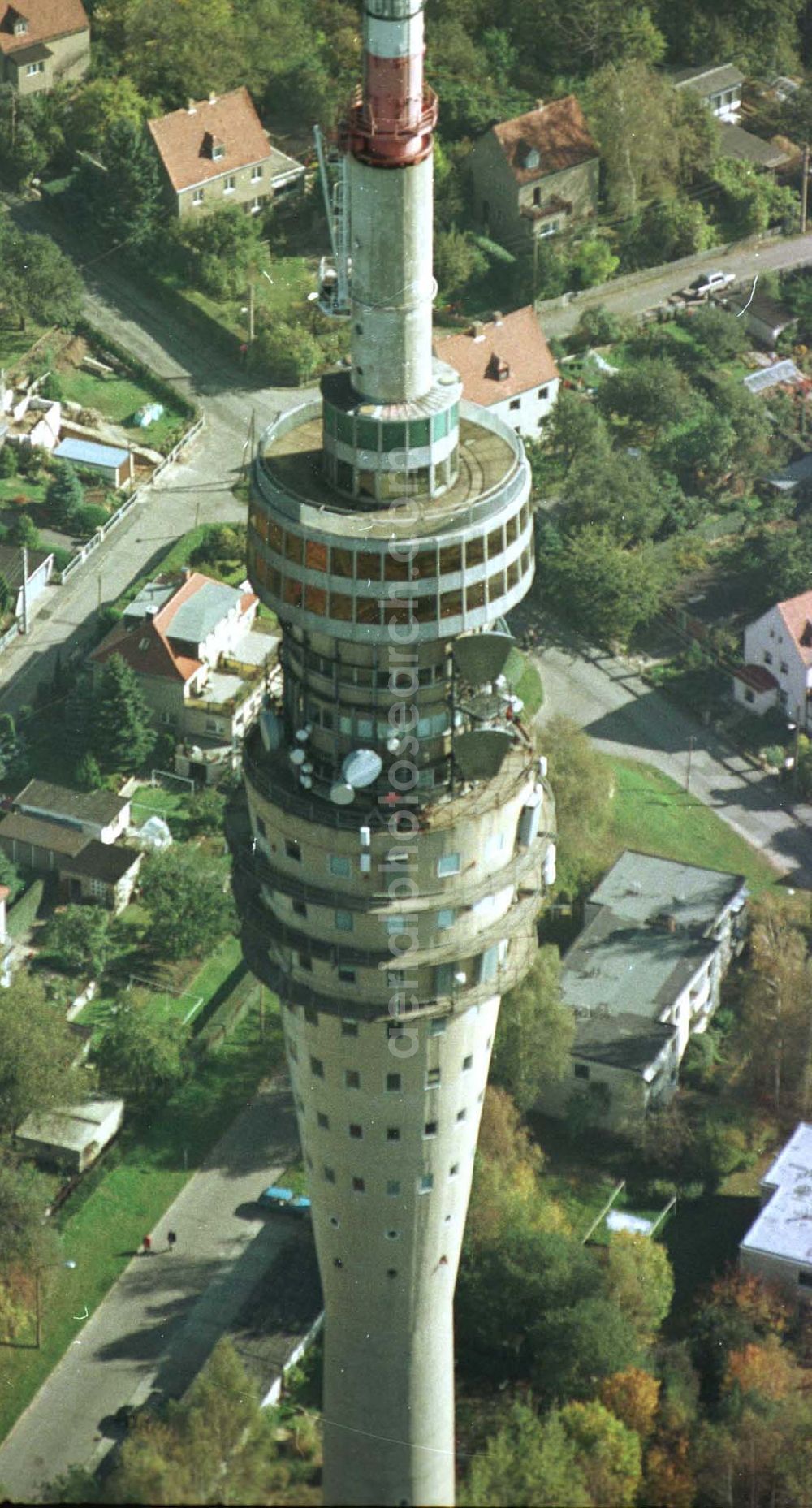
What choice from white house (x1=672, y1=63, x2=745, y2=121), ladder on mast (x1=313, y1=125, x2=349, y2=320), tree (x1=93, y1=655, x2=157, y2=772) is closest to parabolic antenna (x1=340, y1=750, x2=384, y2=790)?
ladder on mast (x1=313, y1=125, x2=349, y2=320)

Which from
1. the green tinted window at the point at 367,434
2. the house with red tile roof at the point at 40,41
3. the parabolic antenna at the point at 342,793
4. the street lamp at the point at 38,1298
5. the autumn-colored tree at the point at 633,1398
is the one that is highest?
the green tinted window at the point at 367,434

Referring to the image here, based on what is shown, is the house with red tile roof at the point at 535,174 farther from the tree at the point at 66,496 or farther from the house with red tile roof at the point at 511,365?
the tree at the point at 66,496

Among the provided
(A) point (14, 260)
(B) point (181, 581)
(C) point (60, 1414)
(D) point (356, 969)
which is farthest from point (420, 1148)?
(A) point (14, 260)

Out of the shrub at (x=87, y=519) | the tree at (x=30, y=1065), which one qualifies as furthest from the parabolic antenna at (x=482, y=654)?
the shrub at (x=87, y=519)

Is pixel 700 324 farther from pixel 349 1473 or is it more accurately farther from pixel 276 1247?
pixel 349 1473

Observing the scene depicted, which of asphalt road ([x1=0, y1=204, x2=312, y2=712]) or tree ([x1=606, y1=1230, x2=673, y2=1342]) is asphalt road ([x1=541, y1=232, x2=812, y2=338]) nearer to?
asphalt road ([x1=0, y1=204, x2=312, y2=712])
